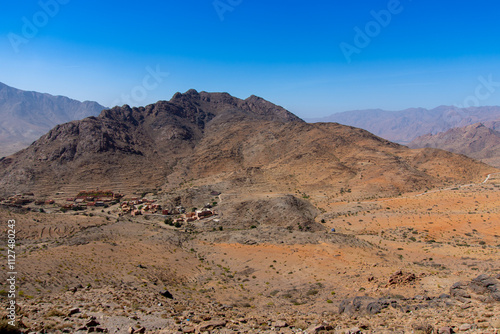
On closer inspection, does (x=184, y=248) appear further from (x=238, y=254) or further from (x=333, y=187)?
(x=333, y=187)

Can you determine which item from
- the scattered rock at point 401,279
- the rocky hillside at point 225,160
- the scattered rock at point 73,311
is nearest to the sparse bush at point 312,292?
the scattered rock at point 401,279

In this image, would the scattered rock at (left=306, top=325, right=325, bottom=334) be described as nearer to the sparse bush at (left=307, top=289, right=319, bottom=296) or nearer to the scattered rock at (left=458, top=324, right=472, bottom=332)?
the scattered rock at (left=458, top=324, right=472, bottom=332)

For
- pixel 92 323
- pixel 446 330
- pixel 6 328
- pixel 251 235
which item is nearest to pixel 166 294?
pixel 92 323

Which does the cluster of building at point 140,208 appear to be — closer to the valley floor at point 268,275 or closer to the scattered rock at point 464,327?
the valley floor at point 268,275

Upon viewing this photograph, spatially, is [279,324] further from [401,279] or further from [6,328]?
[6,328]

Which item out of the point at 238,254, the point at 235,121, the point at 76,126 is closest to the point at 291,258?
the point at 238,254

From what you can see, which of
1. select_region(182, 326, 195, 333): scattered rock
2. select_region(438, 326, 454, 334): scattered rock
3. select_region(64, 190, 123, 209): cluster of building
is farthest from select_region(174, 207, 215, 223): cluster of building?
select_region(438, 326, 454, 334): scattered rock
